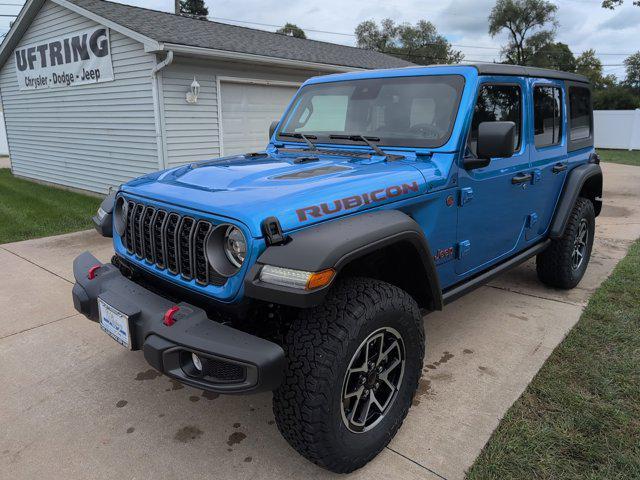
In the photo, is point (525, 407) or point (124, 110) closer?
point (525, 407)

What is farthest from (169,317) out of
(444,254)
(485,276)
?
(485,276)

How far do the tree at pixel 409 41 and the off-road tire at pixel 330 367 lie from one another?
5506cm

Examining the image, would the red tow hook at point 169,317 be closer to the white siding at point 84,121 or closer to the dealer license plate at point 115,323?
the dealer license plate at point 115,323

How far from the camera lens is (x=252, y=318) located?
7.54ft

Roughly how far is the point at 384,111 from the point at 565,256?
225cm

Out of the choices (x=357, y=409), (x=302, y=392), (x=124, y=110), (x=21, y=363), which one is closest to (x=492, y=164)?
(x=357, y=409)

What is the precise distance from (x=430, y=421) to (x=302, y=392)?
1.03m

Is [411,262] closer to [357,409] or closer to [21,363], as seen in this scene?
[357,409]

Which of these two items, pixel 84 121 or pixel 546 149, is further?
pixel 84 121

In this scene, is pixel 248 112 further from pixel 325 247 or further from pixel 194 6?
pixel 194 6

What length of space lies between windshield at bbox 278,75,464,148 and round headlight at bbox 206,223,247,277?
4.55ft

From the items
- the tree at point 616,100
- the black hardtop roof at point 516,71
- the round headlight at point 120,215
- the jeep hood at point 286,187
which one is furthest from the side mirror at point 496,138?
the tree at point 616,100

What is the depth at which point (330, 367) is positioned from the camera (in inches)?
79.4

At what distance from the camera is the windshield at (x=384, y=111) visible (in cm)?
302
